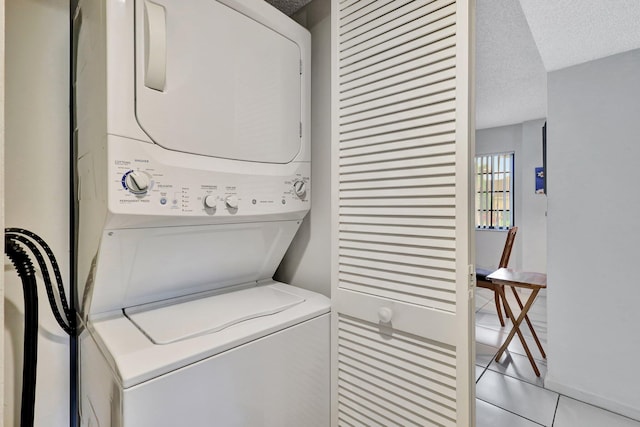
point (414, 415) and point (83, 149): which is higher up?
point (83, 149)

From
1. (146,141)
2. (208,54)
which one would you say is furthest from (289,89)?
(146,141)

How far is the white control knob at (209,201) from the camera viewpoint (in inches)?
43.2

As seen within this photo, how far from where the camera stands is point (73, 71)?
1.24 metres

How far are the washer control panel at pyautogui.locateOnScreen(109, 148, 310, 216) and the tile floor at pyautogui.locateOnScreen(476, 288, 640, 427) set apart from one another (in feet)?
6.73

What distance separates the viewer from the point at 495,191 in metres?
5.83

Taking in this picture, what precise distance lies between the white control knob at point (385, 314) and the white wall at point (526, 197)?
5047 mm

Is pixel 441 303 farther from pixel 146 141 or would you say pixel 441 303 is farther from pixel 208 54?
pixel 208 54

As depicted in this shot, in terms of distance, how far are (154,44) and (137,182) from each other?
0.43 m

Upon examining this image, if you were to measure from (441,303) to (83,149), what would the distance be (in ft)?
4.59

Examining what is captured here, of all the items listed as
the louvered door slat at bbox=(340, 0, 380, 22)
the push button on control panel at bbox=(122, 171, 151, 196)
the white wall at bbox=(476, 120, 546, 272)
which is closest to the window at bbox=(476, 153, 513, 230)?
the white wall at bbox=(476, 120, 546, 272)

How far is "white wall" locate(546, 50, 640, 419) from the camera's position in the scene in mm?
2109

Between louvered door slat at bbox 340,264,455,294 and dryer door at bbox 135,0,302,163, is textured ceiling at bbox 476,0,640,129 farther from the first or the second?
louvered door slat at bbox 340,264,455,294

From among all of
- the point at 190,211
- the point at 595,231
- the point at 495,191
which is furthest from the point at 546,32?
the point at 495,191

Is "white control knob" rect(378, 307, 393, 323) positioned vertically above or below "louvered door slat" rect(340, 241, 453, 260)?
below
